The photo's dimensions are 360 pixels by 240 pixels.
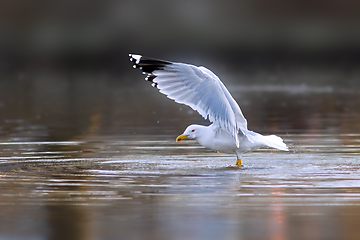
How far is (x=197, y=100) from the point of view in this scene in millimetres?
9516

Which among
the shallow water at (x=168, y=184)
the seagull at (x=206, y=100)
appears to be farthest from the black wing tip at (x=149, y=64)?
the shallow water at (x=168, y=184)

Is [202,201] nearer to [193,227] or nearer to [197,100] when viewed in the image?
[193,227]

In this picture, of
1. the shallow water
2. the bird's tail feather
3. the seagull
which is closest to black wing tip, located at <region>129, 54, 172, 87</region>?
the seagull

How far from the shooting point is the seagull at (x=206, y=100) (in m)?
9.41

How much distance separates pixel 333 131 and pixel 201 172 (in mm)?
5592

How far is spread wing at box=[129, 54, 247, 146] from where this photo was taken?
370 inches

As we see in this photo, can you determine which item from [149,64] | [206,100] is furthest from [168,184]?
[149,64]

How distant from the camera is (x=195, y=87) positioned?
9.48m

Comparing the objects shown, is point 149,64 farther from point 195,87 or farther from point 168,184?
point 168,184

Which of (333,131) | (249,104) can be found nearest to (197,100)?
(333,131)

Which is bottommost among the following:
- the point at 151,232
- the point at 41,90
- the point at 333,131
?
the point at 151,232

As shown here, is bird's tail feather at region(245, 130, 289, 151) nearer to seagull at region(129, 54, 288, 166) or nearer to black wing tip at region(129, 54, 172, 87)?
seagull at region(129, 54, 288, 166)

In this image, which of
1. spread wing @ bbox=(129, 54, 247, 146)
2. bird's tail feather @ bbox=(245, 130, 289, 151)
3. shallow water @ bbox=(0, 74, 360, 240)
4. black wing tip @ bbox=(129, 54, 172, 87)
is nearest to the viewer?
shallow water @ bbox=(0, 74, 360, 240)

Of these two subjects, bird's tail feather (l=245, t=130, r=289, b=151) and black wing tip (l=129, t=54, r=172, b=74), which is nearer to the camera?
black wing tip (l=129, t=54, r=172, b=74)
